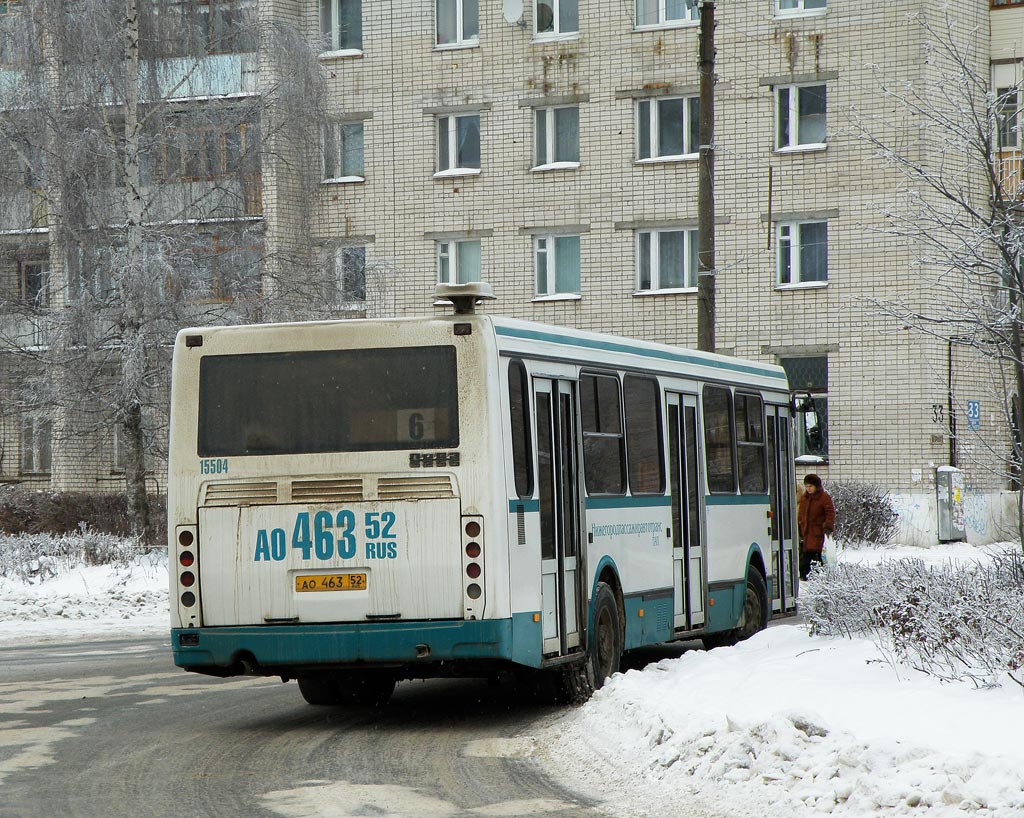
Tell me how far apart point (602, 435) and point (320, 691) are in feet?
9.49

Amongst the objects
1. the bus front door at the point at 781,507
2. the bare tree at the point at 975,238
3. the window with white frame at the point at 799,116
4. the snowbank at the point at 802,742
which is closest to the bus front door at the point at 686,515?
the bus front door at the point at 781,507

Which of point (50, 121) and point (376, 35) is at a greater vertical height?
point (376, 35)

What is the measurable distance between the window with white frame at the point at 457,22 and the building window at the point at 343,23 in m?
2.01

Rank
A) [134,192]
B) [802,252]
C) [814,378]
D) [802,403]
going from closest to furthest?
[802,403] < [134,192] < [814,378] < [802,252]

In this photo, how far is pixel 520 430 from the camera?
11828mm

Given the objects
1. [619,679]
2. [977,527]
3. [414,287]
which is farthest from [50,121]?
[977,527]

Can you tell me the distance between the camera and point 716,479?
1580cm

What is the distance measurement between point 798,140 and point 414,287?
9.50 m

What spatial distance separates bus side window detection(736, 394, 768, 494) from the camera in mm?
16547

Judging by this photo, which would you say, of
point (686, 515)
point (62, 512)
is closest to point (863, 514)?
point (62, 512)

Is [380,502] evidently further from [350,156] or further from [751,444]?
[350,156]

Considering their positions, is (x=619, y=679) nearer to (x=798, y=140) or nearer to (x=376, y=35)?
(x=798, y=140)

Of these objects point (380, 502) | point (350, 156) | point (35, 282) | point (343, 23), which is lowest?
point (380, 502)

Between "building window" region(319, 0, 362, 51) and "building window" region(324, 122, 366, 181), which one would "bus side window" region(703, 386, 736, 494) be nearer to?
"building window" region(324, 122, 366, 181)
